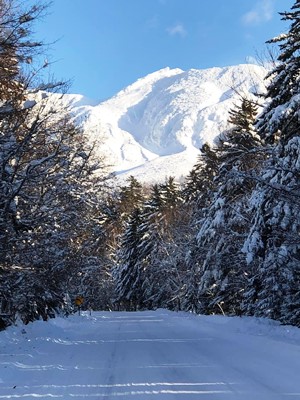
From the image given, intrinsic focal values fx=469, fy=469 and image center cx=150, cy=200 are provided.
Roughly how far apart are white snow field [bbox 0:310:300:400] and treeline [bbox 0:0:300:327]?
232 centimetres

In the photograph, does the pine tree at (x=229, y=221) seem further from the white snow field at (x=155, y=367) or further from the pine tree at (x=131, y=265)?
the pine tree at (x=131, y=265)

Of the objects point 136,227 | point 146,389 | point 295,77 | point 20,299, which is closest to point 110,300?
point 136,227

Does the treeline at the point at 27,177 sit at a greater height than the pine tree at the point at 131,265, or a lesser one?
greater

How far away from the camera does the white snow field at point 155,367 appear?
6.61 meters

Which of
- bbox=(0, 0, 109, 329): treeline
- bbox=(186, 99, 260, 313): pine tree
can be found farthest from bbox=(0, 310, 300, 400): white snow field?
bbox=(186, 99, 260, 313): pine tree

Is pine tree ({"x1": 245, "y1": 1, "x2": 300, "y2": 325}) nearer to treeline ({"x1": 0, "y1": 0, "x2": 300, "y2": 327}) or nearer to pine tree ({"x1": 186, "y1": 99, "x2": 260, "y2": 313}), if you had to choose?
treeline ({"x1": 0, "y1": 0, "x2": 300, "y2": 327})

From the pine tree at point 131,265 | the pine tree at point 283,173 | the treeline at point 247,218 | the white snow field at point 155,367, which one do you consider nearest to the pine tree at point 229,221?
the treeline at point 247,218

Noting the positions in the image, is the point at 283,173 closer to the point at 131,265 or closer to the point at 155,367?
the point at 155,367

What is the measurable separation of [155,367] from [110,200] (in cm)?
1607

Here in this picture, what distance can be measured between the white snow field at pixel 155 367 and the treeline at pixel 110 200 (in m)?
2.32

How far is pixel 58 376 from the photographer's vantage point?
7.92 metres

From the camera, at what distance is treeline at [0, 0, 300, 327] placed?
10.6 metres

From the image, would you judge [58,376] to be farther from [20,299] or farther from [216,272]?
[216,272]

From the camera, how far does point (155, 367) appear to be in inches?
344
